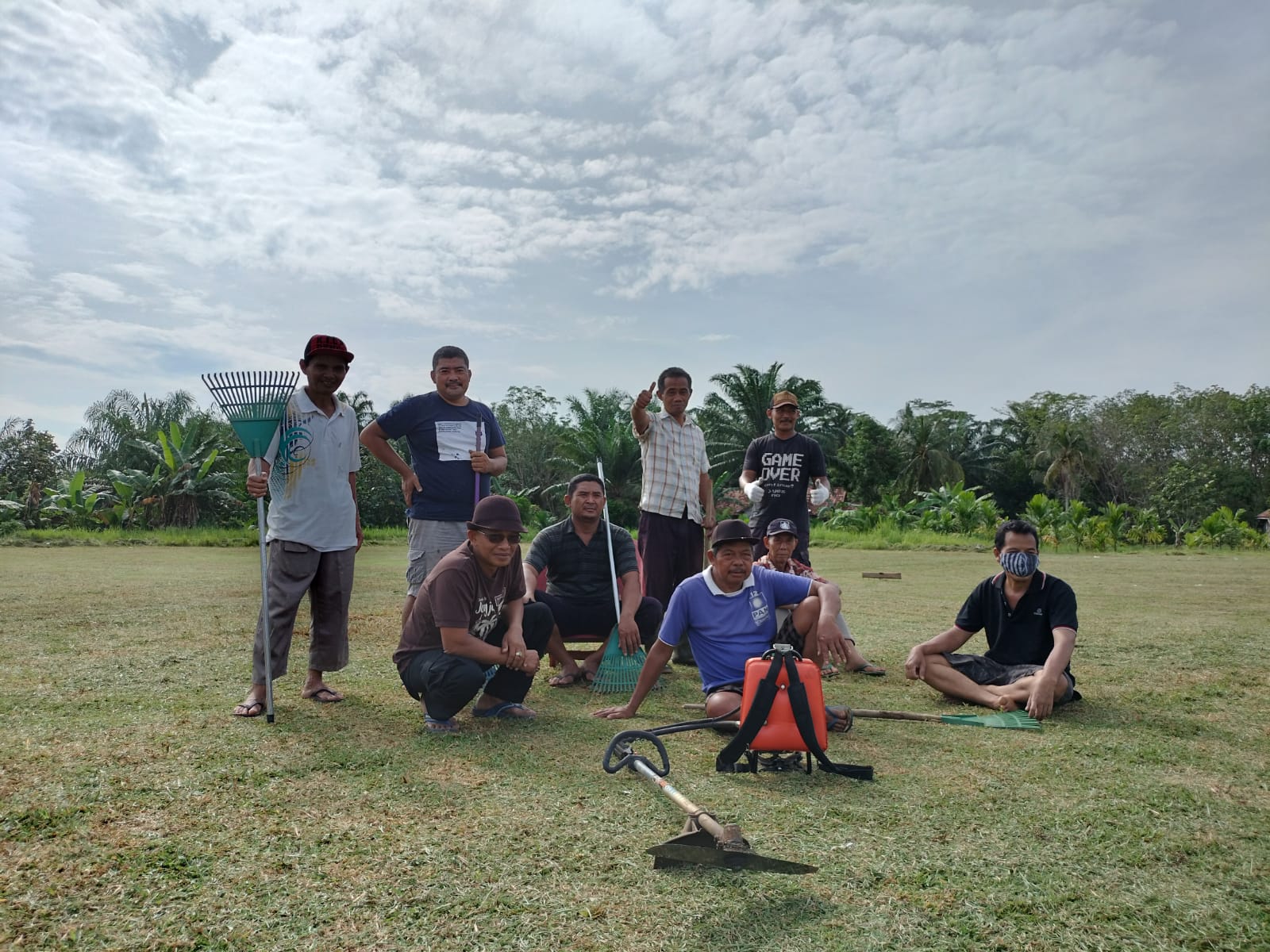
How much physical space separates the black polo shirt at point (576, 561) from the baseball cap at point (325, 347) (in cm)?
176

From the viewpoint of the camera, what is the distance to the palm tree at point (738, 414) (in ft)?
122

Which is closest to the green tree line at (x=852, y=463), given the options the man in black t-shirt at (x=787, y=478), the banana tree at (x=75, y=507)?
the banana tree at (x=75, y=507)

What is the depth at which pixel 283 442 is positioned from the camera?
477cm

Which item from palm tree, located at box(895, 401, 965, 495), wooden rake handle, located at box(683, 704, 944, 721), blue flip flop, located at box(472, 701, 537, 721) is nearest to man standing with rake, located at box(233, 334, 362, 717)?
blue flip flop, located at box(472, 701, 537, 721)

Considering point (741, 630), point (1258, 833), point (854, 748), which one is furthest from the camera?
point (741, 630)

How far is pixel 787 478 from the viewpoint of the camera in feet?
21.3

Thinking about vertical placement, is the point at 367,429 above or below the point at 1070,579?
above

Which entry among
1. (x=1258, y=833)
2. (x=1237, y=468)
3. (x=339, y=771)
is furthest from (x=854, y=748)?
(x=1237, y=468)

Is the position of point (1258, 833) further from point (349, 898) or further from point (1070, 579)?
point (1070, 579)

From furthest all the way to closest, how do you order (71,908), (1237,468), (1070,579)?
(1237,468), (1070,579), (71,908)

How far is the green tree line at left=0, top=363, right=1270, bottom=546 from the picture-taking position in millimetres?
25016

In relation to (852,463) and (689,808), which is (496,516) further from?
(852,463)

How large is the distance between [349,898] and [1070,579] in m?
14.0

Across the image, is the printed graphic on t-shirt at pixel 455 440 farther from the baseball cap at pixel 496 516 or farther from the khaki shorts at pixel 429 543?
the baseball cap at pixel 496 516
